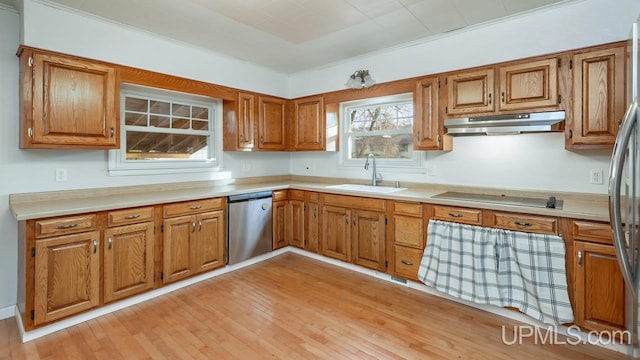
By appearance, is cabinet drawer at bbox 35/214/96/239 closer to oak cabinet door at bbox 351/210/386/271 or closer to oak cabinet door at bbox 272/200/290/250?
oak cabinet door at bbox 272/200/290/250

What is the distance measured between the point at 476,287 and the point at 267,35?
2973 mm

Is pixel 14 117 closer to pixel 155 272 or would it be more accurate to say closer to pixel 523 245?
pixel 155 272

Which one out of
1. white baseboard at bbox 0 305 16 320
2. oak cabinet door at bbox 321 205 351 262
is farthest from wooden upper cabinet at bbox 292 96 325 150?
white baseboard at bbox 0 305 16 320

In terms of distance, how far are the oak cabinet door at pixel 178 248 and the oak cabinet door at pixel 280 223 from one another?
1.06 meters

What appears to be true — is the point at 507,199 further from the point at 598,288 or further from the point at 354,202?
the point at 354,202

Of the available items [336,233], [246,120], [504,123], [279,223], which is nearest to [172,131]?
[246,120]

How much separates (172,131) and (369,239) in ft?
8.12

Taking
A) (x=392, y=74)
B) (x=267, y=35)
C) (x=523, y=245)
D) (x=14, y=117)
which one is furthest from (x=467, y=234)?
(x=14, y=117)

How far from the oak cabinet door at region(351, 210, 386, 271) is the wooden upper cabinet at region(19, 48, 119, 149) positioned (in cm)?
242

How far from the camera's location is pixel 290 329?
229 cm

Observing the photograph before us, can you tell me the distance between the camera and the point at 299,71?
4.36 meters

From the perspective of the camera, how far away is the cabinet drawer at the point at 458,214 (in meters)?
2.54

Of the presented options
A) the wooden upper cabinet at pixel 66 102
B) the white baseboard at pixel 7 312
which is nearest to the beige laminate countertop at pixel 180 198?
the wooden upper cabinet at pixel 66 102

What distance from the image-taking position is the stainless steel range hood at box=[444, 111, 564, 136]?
94.1 inches
